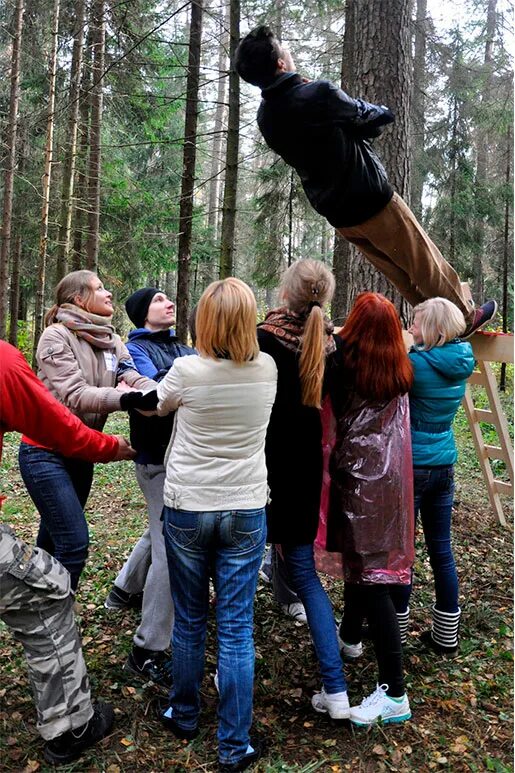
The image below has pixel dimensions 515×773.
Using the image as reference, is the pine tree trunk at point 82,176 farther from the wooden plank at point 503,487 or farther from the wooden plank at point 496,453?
the wooden plank at point 503,487

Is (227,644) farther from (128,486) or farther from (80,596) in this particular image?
(128,486)

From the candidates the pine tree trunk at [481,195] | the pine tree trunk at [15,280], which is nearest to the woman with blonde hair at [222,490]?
the pine tree trunk at [481,195]

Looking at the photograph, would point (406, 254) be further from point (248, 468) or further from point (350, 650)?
point (350, 650)

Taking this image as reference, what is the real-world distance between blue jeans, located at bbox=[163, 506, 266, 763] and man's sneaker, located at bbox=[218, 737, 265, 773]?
20 mm

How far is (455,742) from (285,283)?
7.88ft

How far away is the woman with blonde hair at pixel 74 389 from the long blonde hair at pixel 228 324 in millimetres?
579

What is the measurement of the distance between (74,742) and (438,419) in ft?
8.13

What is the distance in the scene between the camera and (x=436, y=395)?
3275 mm

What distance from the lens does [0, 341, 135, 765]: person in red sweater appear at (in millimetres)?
2432

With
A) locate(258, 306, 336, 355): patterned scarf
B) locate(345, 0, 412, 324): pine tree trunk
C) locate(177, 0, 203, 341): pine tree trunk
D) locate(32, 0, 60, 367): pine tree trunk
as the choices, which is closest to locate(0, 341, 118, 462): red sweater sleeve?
locate(258, 306, 336, 355): patterned scarf

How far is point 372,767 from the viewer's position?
8.57ft

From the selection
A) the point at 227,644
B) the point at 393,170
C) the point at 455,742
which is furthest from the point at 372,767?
the point at 393,170

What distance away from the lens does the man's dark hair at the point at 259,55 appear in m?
2.67

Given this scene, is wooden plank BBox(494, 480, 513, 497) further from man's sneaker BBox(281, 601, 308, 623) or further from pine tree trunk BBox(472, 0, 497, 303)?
pine tree trunk BBox(472, 0, 497, 303)
